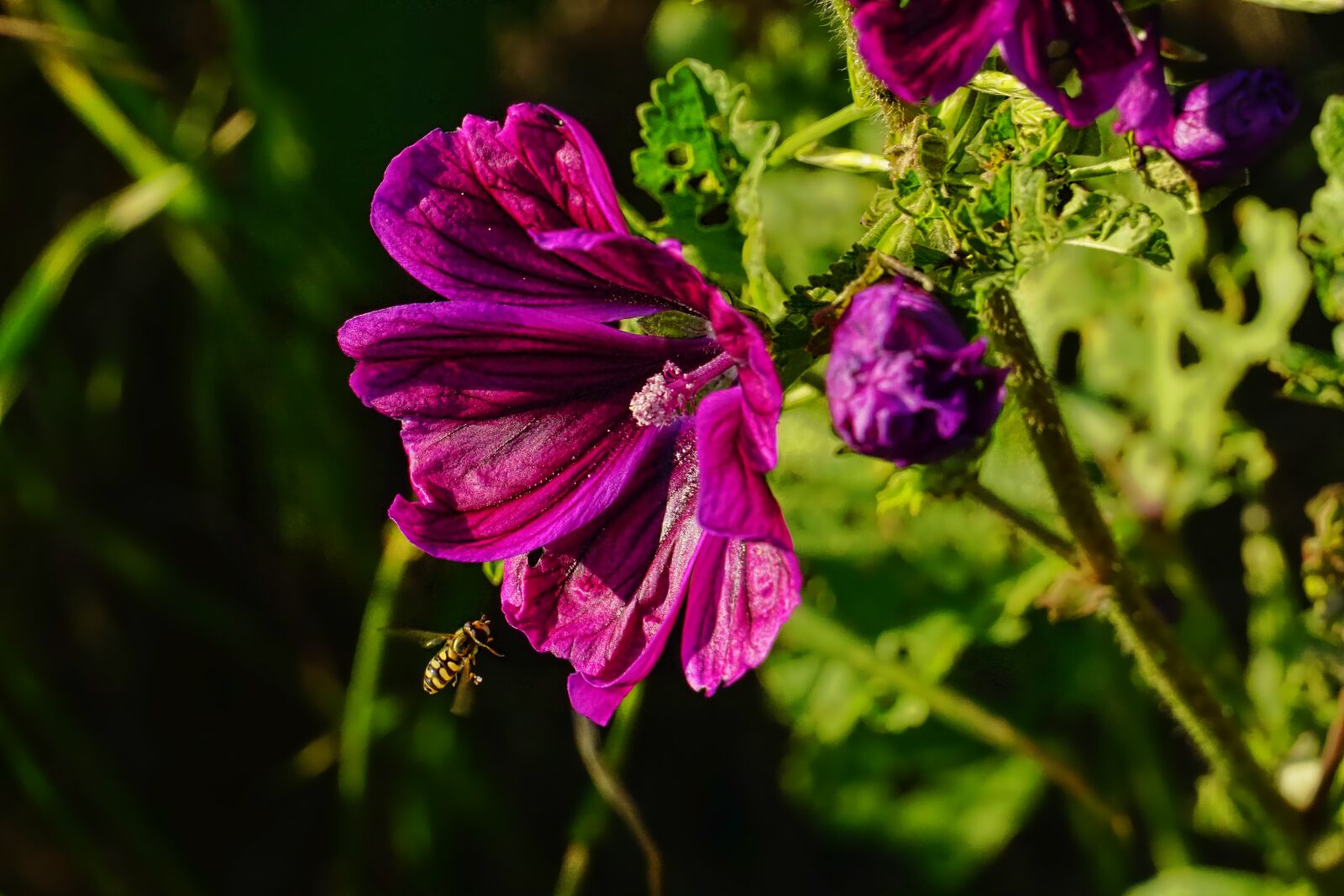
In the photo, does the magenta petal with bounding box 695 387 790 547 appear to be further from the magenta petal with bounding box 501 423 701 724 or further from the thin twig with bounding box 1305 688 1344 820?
the thin twig with bounding box 1305 688 1344 820

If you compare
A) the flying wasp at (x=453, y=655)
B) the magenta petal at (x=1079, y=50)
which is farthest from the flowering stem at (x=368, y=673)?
the magenta petal at (x=1079, y=50)

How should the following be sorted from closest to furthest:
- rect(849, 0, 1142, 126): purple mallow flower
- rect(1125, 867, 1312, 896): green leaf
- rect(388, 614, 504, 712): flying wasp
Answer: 1. rect(849, 0, 1142, 126): purple mallow flower
2. rect(388, 614, 504, 712): flying wasp
3. rect(1125, 867, 1312, 896): green leaf

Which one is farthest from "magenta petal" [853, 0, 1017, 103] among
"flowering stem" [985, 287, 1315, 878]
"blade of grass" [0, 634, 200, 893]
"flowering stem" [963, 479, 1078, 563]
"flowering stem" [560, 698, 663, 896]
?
"blade of grass" [0, 634, 200, 893]

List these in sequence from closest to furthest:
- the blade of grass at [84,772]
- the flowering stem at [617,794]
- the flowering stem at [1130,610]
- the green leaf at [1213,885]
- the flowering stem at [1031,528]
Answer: the flowering stem at [1130,610] < the flowering stem at [1031,528] < the flowering stem at [617,794] < the green leaf at [1213,885] < the blade of grass at [84,772]

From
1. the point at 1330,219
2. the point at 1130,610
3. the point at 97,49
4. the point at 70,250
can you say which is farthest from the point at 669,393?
the point at 97,49

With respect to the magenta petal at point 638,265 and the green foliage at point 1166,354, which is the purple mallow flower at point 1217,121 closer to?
the magenta petal at point 638,265

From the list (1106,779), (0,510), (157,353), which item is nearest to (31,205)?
(157,353)
